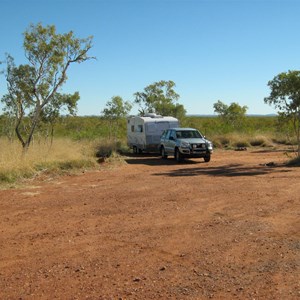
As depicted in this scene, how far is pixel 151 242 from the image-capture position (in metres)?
6.02

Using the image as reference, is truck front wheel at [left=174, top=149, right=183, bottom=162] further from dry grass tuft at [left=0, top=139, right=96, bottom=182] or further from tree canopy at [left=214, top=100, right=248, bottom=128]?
tree canopy at [left=214, top=100, right=248, bottom=128]

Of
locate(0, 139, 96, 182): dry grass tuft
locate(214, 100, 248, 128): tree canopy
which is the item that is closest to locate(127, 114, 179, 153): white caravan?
locate(0, 139, 96, 182): dry grass tuft

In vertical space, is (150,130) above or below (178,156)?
above

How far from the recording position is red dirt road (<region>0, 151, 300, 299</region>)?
4.43 m

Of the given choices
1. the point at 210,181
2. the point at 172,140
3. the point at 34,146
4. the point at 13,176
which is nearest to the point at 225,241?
the point at 210,181

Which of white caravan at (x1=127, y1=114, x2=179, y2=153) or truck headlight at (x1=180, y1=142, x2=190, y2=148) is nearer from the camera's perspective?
truck headlight at (x1=180, y1=142, x2=190, y2=148)

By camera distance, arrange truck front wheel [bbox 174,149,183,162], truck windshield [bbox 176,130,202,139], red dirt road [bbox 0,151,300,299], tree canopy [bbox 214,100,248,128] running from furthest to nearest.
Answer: tree canopy [bbox 214,100,248,128], truck windshield [bbox 176,130,202,139], truck front wheel [bbox 174,149,183,162], red dirt road [bbox 0,151,300,299]

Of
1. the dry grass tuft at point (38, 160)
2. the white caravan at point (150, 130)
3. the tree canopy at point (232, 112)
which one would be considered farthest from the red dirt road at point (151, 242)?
the tree canopy at point (232, 112)

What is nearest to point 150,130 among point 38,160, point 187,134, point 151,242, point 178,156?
point 187,134

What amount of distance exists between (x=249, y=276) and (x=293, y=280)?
0.48m

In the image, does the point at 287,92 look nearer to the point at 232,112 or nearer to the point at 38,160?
the point at 38,160

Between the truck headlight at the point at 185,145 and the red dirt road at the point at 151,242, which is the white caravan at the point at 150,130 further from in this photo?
the red dirt road at the point at 151,242

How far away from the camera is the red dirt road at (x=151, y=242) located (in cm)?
443

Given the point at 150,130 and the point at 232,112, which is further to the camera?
the point at 232,112
